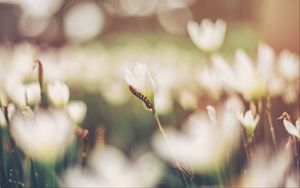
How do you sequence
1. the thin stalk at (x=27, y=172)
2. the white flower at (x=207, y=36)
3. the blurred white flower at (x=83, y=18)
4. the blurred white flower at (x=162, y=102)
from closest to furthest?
the thin stalk at (x=27, y=172) → the white flower at (x=207, y=36) → the blurred white flower at (x=162, y=102) → the blurred white flower at (x=83, y=18)

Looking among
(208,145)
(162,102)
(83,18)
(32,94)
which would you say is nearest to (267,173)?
(208,145)

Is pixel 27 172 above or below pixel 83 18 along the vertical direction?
above

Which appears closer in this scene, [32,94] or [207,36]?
[32,94]

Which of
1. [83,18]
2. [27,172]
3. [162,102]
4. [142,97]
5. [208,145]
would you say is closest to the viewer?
[142,97]

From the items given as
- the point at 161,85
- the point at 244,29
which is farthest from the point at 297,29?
the point at 244,29

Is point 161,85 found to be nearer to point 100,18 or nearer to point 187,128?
point 187,128

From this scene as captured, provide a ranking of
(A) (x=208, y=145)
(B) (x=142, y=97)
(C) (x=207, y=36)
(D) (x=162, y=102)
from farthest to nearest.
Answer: (D) (x=162, y=102) → (C) (x=207, y=36) → (A) (x=208, y=145) → (B) (x=142, y=97)

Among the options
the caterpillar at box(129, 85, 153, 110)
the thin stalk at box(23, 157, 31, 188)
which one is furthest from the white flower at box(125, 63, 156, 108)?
the thin stalk at box(23, 157, 31, 188)

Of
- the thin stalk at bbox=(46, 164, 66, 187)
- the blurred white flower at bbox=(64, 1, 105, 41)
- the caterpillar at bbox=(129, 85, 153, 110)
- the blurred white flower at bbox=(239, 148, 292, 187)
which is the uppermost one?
the caterpillar at bbox=(129, 85, 153, 110)

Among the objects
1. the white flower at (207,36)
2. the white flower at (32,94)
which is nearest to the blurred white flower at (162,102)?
the white flower at (207,36)

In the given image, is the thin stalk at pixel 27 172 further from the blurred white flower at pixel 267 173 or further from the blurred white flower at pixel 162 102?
the blurred white flower at pixel 162 102

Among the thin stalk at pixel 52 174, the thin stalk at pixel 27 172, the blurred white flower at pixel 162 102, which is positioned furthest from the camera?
the blurred white flower at pixel 162 102

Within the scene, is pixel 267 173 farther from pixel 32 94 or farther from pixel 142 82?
pixel 32 94

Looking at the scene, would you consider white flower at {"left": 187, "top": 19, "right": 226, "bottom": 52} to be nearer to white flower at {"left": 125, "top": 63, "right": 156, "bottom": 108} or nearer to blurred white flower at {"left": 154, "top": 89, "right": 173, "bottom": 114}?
blurred white flower at {"left": 154, "top": 89, "right": 173, "bottom": 114}
